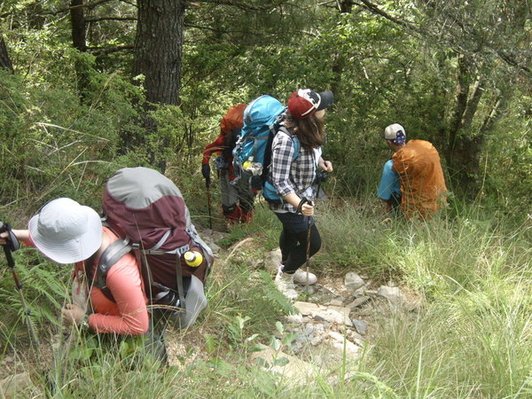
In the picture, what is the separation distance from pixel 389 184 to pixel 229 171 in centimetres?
183

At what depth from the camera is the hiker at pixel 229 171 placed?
629 cm

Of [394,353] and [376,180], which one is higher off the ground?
[394,353]

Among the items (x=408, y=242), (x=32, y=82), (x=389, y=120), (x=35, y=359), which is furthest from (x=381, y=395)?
(x=389, y=120)

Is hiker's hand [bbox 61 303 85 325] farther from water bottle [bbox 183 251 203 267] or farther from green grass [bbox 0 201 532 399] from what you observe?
water bottle [bbox 183 251 203 267]

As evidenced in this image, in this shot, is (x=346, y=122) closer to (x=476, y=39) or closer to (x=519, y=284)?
(x=476, y=39)

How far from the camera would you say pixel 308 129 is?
4.30 meters

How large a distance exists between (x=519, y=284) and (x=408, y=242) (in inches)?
48.4

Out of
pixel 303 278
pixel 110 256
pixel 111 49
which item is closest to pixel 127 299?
pixel 110 256

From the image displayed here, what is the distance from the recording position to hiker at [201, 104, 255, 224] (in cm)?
629

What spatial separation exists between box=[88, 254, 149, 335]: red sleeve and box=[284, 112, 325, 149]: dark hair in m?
2.11

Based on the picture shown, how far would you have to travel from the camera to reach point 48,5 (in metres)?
8.82

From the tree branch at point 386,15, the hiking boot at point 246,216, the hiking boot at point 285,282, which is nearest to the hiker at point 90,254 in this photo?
the hiking boot at point 285,282

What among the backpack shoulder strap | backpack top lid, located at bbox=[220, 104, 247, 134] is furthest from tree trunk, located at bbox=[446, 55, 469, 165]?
the backpack shoulder strap

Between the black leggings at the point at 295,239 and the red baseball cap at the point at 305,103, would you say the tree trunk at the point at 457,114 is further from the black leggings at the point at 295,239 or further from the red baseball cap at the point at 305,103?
the red baseball cap at the point at 305,103
